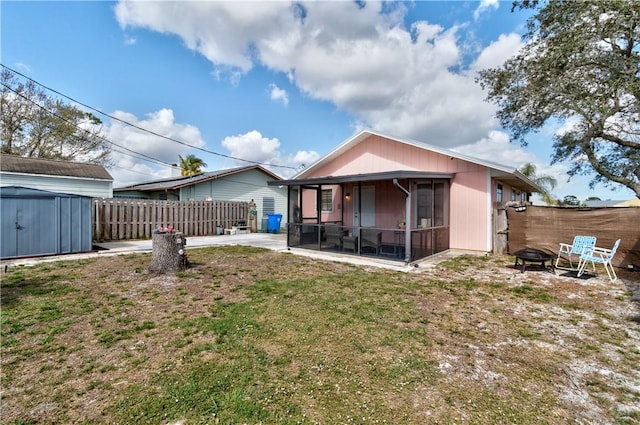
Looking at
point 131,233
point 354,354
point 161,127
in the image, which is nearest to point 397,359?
point 354,354

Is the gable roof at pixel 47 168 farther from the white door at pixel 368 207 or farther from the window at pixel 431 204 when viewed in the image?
the window at pixel 431 204

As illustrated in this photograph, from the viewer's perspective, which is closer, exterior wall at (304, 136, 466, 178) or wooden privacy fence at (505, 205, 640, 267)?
wooden privacy fence at (505, 205, 640, 267)

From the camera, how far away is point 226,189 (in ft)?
62.0

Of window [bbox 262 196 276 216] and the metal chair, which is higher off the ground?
window [bbox 262 196 276 216]

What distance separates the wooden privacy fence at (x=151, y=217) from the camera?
1185cm

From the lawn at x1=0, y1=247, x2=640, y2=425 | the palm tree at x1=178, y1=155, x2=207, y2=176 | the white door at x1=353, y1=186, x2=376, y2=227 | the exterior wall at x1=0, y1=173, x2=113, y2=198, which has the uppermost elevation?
the palm tree at x1=178, y1=155, x2=207, y2=176

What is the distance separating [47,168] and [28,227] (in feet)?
28.7

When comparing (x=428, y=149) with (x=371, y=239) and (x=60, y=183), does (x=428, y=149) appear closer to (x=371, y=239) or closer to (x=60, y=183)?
(x=371, y=239)

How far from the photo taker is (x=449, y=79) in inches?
586

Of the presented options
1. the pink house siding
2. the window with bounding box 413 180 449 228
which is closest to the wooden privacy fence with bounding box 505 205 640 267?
the pink house siding

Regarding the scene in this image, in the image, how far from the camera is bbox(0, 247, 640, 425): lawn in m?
2.35

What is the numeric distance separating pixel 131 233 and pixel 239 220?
5558mm

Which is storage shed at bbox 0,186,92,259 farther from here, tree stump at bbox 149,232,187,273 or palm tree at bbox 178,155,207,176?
palm tree at bbox 178,155,207,176

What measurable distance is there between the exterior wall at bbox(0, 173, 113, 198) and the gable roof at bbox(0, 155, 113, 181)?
19cm
